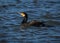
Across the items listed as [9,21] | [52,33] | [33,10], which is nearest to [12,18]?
[9,21]

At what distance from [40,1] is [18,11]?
209 centimetres

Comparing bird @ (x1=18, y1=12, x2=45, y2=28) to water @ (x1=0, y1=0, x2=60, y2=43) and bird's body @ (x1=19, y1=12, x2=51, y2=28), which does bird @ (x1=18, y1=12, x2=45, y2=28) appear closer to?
bird's body @ (x1=19, y1=12, x2=51, y2=28)

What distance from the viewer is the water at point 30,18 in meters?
11.9

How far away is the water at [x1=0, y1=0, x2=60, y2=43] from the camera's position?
11945mm

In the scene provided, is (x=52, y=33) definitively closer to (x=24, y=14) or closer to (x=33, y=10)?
(x=24, y=14)

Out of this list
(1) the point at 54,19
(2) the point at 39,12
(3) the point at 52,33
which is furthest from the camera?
(2) the point at 39,12

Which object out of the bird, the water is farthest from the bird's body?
the water

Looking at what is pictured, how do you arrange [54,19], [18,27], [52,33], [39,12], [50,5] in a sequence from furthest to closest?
[50,5] < [39,12] < [54,19] < [18,27] < [52,33]

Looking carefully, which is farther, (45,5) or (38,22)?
(45,5)

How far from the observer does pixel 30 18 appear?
47.5 ft

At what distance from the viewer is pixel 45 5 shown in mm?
16438

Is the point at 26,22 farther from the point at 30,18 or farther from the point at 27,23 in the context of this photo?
the point at 30,18

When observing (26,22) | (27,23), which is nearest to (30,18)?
(26,22)

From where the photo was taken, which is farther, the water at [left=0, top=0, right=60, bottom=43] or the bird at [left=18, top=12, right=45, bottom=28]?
the bird at [left=18, top=12, right=45, bottom=28]
